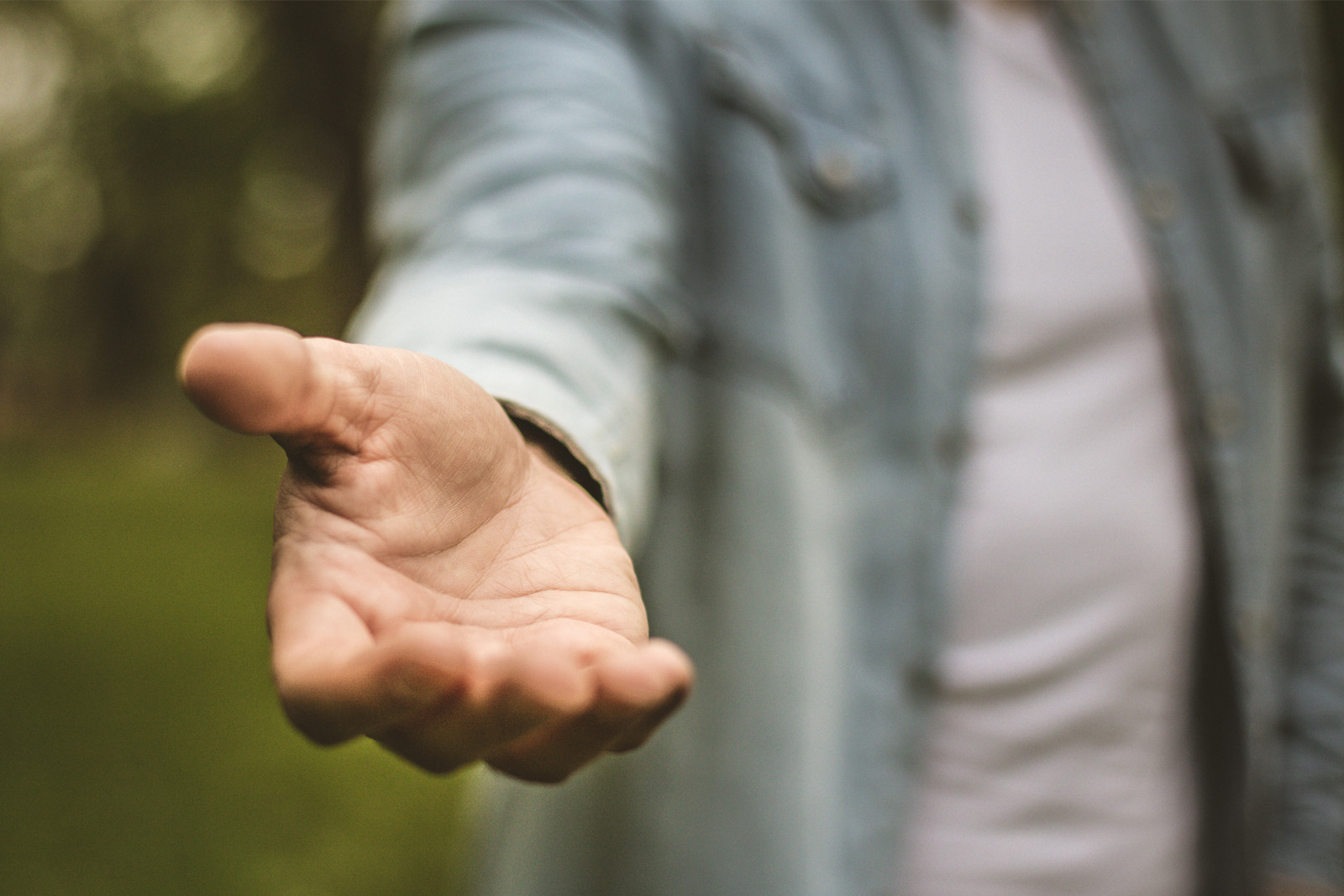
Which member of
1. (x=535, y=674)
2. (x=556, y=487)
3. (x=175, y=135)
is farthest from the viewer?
(x=175, y=135)

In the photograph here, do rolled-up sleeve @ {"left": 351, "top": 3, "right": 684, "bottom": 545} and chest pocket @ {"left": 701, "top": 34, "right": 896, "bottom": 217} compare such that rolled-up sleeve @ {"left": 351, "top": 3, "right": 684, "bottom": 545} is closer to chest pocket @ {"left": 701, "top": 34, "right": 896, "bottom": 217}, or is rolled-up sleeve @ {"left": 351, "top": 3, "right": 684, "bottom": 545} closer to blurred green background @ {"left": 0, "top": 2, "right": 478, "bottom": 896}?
chest pocket @ {"left": 701, "top": 34, "right": 896, "bottom": 217}

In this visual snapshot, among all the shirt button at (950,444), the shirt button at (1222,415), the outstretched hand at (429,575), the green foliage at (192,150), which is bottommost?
the outstretched hand at (429,575)

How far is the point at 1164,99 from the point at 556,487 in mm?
1417

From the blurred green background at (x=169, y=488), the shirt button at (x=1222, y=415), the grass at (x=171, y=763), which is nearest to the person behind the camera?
the shirt button at (x=1222, y=415)

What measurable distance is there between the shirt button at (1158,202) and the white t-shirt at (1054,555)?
1.6 inches

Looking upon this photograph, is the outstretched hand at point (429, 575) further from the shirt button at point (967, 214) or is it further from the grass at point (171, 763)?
the grass at point (171, 763)

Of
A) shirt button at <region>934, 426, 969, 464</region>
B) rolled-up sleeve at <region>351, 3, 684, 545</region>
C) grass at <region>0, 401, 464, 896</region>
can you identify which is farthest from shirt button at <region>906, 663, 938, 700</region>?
grass at <region>0, 401, 464, 896</region>

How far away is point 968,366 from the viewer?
57.2 inches

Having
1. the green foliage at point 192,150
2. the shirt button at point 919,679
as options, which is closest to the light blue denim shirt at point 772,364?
the shirt button at point 919,679

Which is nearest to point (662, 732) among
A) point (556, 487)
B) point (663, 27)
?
point (556, 487)

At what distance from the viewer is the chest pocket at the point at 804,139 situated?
1434mm

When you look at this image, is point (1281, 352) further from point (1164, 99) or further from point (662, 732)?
point (662, 732)

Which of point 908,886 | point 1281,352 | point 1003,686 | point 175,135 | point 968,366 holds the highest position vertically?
point 175,135

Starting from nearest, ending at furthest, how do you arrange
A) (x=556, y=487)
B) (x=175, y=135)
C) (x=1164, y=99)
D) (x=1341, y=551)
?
(x=556, y=487) < (x=1164, y=99) < (x=1341, y=551) < (x=175, y=135)
